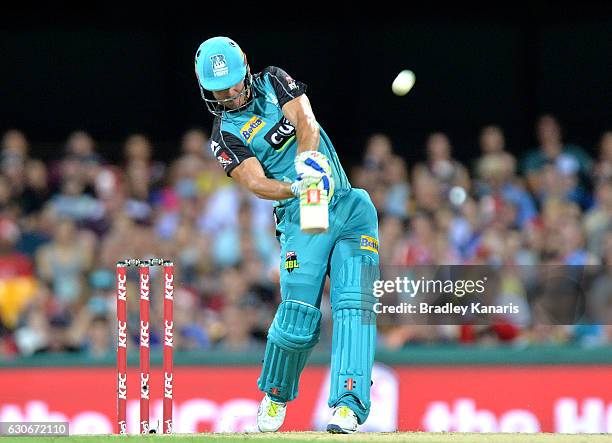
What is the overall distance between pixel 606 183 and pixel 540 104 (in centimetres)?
287

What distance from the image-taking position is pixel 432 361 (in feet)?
35.7

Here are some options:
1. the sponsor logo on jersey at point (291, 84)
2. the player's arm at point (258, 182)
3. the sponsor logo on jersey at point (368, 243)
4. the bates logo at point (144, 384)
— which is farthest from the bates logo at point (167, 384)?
the sponsor logo on jersey at point (291, 84)

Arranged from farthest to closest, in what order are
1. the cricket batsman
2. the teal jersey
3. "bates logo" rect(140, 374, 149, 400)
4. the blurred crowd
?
the blurred crowd → "bates logo" rect(140, 374, 149, 400) → the teal jersey → the cricket batsman

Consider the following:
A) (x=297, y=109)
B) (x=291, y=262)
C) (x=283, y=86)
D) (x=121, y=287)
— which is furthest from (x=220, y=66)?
(x=121, y=287)

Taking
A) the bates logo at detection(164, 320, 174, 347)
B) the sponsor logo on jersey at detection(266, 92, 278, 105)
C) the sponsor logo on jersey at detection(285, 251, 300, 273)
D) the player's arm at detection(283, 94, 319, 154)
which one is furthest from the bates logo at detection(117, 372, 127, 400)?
the sponsor logo on jersey at detection(266, 92, 278, 105)

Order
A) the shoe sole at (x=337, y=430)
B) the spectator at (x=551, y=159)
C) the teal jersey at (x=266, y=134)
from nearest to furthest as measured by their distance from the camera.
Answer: the shoe sole at (x=337, y=430), the teal jersey at (x=266, y=134), the spectator at (x=551, y=159)

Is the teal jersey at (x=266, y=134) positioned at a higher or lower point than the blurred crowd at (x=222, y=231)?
lower

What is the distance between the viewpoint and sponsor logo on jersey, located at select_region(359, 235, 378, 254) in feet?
24.4

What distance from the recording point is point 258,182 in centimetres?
725

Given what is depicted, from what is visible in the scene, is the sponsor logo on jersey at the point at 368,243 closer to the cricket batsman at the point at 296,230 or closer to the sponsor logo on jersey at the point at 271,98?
the cricket batsman at the point at 296,230

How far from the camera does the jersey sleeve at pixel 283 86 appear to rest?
7379 mm

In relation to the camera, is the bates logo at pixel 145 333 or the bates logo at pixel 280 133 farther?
the bates logo at pixel 145 333

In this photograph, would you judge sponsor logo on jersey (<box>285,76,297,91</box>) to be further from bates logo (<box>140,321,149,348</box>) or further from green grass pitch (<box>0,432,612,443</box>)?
green grass pitch (<box>0,432,612,443</box>)

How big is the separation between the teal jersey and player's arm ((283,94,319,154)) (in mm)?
76
